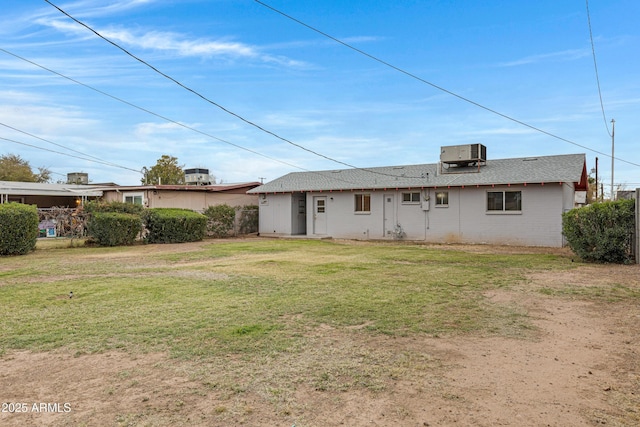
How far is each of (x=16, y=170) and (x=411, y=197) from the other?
37828 mm

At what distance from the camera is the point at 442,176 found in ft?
63.5

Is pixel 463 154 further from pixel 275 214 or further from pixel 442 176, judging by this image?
pixel 275 214

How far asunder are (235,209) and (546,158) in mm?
16239

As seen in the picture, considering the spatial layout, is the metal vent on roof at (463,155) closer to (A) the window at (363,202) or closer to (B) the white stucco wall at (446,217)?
(B) the white stucco wall at (446,217)

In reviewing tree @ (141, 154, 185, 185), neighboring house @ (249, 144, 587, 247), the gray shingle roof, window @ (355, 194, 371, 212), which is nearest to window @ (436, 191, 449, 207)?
neighboring house @ (249, 144, 587, 247)

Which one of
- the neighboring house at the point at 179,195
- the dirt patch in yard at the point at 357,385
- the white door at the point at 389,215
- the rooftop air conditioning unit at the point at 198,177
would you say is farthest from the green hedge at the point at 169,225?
the dirt patch in yard at the point at 357,385

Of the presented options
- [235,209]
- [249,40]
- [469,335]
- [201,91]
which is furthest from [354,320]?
[235,209]

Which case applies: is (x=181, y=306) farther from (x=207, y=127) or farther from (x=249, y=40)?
(x=207, y=127)

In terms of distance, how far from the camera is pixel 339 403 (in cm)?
315

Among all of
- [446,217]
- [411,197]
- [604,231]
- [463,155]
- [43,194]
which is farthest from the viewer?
[43,194]

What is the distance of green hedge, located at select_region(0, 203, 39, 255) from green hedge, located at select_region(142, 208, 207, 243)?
15.3ft

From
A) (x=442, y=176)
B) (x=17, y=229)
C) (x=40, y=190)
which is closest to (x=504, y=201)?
(x=442, y=176)

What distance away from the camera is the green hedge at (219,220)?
865 inches

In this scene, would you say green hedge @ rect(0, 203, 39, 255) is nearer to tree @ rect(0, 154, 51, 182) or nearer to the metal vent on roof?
the metal vent on roof
